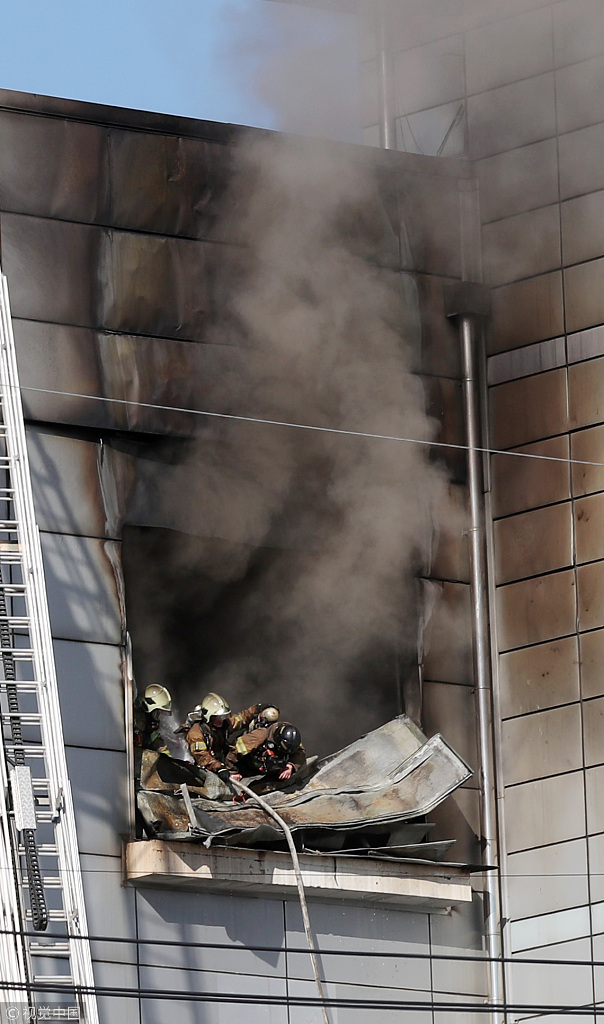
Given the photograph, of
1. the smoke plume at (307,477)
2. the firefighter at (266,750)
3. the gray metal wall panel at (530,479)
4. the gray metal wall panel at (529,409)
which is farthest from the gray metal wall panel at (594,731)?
the firefighter at (266,750)

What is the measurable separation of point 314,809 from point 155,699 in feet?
3.38

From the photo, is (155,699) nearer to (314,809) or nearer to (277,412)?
(314,809)

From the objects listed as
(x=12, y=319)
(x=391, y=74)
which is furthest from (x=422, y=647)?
(x=391, y=74)

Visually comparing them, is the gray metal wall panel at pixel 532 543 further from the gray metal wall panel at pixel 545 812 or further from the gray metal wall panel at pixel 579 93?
the gray metal wall panel at pixel 579 93

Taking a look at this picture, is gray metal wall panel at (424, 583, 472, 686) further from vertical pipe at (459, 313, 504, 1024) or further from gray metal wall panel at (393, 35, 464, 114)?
gray metal wall panel at (393, 35, 464, 114)

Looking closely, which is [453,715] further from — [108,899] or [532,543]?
[108,899]

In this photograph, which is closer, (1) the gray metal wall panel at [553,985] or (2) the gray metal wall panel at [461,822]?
(1) the gray metal wall panel at [553,985]

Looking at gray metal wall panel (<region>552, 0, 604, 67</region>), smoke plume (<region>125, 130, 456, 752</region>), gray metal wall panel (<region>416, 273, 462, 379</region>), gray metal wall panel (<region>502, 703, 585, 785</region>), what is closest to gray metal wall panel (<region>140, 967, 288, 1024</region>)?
smoke plume (<region>125, 130, 456, 752</region>)

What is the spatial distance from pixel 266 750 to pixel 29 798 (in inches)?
98.2

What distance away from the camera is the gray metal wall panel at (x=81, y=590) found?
848 centimetres

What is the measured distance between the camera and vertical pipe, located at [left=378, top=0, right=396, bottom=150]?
10361 millimetres

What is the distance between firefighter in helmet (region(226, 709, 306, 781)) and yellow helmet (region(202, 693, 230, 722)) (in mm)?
171

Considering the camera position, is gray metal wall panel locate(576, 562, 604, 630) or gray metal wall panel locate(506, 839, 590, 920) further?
gray metal wall panel locate(576, 562, 604, 630)

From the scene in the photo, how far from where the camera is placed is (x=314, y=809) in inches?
342
